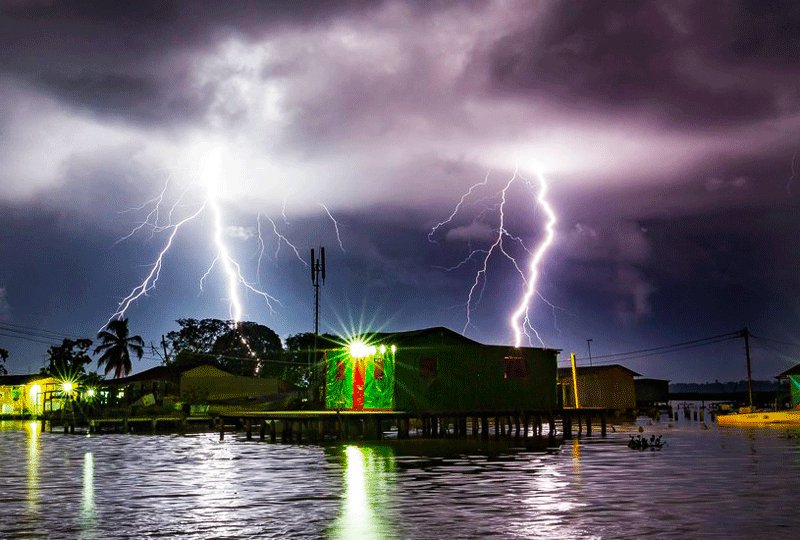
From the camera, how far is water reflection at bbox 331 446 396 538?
16172 mm

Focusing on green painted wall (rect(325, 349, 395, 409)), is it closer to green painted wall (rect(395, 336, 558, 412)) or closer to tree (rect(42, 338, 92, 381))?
green painted wall (rect(395, 336, 558, 412))

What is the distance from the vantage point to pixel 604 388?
88.8 metres

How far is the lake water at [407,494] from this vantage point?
1623 centimetres

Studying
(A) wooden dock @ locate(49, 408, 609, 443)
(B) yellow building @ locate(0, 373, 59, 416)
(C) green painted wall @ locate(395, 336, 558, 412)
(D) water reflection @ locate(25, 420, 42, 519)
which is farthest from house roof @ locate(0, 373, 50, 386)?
(C) green painted wall @ locate(395, 336, 558, 412)

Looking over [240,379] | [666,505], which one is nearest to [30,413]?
[240,379]

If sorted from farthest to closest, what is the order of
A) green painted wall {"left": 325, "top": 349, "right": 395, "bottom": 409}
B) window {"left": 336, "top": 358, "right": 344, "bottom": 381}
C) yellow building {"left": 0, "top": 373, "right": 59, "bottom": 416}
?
1. yellow building {"left": 0, "top": 373, "right": 59, "bottom": 416}
2. window {"left": 336, "top": 358, "right": 344, "bottom": 381}
3. green painted wall {"left": 325, "top": 349, "right": 395, "bottom": 409}

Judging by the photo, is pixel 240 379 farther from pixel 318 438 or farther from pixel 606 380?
pixel 318 438

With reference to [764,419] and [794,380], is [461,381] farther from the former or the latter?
[794,380]

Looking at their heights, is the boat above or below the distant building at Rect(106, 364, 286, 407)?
below

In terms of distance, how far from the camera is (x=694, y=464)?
3002 cm

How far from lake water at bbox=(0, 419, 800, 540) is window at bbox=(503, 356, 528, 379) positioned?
33.1 ft

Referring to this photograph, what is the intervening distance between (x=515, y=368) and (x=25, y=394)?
3368 inches

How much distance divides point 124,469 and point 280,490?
32.2 ft

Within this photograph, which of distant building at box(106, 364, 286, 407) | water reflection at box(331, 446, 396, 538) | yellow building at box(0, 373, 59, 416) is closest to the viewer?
water reflection at box(331, 446, 396, 538)
